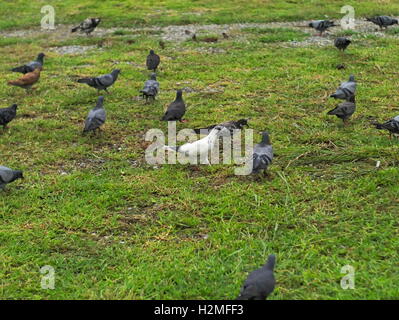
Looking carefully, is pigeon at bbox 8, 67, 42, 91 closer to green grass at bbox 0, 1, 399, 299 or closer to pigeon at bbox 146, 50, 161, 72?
green grass at bbox 0, 1, 399, 299

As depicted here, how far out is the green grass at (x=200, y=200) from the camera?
5.29m

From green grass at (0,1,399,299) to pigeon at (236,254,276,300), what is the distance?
386mm

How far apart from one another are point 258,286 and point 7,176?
4.36 metres

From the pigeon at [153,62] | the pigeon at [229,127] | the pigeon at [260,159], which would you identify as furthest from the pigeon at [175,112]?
the pigeon at [153,62]

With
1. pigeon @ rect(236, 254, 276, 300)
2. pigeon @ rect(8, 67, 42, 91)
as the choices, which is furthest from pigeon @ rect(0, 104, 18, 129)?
pigeon @ rect(236, 254, 276, 300)

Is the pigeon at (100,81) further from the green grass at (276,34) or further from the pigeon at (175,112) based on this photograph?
the green grass at (276,34)

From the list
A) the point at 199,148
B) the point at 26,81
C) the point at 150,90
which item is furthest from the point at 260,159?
the point at 26,81

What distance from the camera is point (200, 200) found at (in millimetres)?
6941

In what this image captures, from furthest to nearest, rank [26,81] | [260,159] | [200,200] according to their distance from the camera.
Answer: [26,81], [260,159], [200,200]

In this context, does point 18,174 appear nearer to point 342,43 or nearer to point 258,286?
point 258,286

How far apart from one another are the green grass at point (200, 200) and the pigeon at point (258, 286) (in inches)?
15.2

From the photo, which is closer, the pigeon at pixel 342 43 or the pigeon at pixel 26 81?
the pigeon at pixel 26 81
